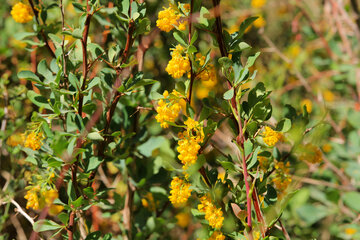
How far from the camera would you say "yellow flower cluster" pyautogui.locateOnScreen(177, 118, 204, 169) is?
2.18 feet

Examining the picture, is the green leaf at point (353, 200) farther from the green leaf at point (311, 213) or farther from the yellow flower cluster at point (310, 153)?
the yellow flower cluster at point (310, 153)

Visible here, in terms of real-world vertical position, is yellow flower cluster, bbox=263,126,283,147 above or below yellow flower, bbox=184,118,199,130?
below

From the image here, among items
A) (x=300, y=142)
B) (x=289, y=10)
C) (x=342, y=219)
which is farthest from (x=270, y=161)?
(x=289, y=10)

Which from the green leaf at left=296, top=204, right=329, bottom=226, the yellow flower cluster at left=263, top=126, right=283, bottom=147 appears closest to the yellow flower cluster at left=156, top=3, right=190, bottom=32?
the yellow flower cluster at left=263, top=126, right=283, bottom=147

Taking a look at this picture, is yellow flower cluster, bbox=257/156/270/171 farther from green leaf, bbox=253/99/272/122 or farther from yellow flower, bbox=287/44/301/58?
yellow flower, bbox=287/44/301/58

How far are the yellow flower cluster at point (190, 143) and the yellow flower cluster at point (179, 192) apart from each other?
0.05m

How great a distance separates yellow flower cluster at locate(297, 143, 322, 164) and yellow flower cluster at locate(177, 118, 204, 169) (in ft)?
0.87

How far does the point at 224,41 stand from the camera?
73 centimetres

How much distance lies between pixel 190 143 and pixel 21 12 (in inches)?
22.1

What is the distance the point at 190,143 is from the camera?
68 centimetres

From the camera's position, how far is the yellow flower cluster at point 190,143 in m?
0.66

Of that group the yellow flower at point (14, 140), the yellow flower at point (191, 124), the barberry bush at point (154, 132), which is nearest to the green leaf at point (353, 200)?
the barberry bush at point (154, 132)

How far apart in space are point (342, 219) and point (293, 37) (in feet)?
4.23

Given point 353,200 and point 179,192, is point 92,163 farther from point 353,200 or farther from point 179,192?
point 353,200
